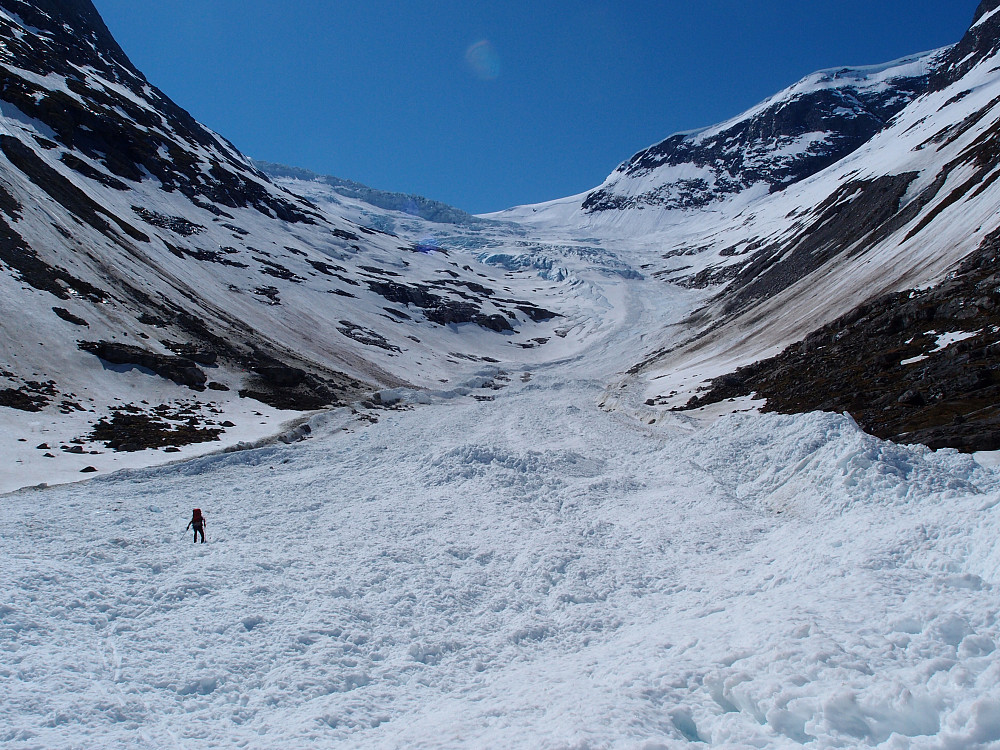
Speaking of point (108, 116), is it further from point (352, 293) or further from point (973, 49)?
point (973, 49)

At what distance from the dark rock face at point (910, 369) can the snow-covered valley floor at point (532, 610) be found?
268 centimetres

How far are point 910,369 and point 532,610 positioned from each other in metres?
20.0

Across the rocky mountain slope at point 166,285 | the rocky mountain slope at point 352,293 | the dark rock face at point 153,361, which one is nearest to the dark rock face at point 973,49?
the rocky mountain slope at point 352,293

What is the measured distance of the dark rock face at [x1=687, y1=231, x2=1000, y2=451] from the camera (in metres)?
17.4

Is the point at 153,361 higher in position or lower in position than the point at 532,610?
higher

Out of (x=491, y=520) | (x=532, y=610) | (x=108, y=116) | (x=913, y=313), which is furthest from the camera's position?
(x=108, y=116)

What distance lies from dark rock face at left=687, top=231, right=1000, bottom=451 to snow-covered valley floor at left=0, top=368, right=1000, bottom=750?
268cm

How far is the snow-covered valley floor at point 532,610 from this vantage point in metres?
7.38

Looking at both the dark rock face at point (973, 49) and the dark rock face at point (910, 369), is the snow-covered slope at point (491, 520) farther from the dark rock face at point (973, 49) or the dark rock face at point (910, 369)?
the dark rock face at point (973, 49)

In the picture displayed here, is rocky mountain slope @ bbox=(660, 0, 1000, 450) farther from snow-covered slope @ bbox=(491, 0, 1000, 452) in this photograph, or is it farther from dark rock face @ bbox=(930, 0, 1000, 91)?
dark rock face @ bbox=(930, 0, 1000, 91)

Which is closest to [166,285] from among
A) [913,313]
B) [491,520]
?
[491,520]

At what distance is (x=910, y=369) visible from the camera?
22.9 m

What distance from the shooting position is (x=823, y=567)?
10.7m

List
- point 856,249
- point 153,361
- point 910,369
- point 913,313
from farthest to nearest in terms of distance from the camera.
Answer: point 856,249 → point 153,361 → point 913,313 → point 910,369
